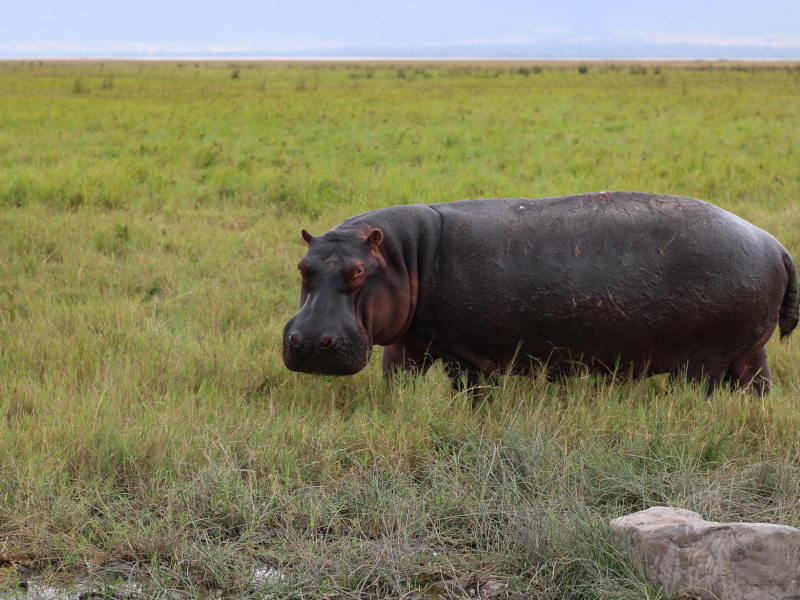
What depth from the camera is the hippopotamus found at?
4258mm

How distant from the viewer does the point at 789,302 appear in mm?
4590

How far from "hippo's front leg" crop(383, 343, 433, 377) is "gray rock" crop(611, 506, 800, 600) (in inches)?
83.7

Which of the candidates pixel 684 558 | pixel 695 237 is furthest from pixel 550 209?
pixel 684 558

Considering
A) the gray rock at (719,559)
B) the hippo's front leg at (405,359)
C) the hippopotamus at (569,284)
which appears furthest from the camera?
the hippo's front leg at (405,359)

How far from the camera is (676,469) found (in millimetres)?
3584

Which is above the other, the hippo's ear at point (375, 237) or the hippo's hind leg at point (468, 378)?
the hippo's ear at point (375, 237)

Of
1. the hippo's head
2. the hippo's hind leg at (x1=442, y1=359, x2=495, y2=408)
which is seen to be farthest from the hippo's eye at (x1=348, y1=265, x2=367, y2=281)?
the hippo's hind leg at (x1=442, y1=359, x2=495, y2=408)

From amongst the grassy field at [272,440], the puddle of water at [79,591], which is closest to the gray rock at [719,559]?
the grassy field at [272,440]

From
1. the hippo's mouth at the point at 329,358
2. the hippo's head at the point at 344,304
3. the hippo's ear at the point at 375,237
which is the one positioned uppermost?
the hippo's ear at the point at 375,237

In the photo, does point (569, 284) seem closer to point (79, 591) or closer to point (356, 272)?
point (356, 272)

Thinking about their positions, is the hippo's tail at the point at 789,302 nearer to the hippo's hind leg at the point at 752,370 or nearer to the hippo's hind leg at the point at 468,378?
the hippo's hind leg at the point at 752,370

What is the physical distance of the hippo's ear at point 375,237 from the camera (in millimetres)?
4121

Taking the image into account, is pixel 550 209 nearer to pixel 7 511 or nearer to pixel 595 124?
pixel 7 511

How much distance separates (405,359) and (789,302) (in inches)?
82.0
